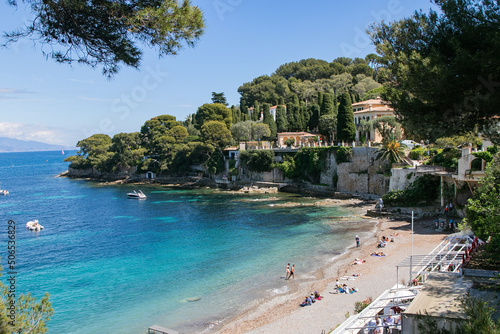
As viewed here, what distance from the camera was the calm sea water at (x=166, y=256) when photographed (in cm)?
1577

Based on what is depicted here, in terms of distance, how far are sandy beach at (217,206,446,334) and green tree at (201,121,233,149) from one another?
119ft

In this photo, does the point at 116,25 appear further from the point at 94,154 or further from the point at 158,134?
the point at 94,154

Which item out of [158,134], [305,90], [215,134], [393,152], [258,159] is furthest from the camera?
[305,90]

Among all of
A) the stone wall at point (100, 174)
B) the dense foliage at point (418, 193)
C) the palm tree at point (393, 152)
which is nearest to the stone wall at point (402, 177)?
the dense foliage at point (418, 193)

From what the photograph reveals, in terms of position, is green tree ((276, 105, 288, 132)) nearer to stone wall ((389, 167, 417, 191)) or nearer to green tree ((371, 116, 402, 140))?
green tree ((371, 116, 402, 140))

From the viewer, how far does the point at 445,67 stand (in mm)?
8453

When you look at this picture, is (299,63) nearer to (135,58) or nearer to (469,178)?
(469,178)

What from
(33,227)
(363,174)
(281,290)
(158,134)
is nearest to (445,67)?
(281,290)

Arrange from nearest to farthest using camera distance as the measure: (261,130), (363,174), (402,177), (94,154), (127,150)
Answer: (402,177)
(363,174)
(261,130)
(127,150)
(94,154)

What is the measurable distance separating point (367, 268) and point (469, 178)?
9.86m

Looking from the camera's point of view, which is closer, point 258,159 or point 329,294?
point 329,294

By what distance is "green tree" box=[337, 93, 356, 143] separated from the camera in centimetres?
4306

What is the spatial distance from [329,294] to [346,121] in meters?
30.5

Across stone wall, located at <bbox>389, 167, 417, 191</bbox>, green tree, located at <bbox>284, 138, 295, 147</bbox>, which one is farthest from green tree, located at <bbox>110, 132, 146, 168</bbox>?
stone wall, located at <bbox>389, 167, 417, 191</bbox>
